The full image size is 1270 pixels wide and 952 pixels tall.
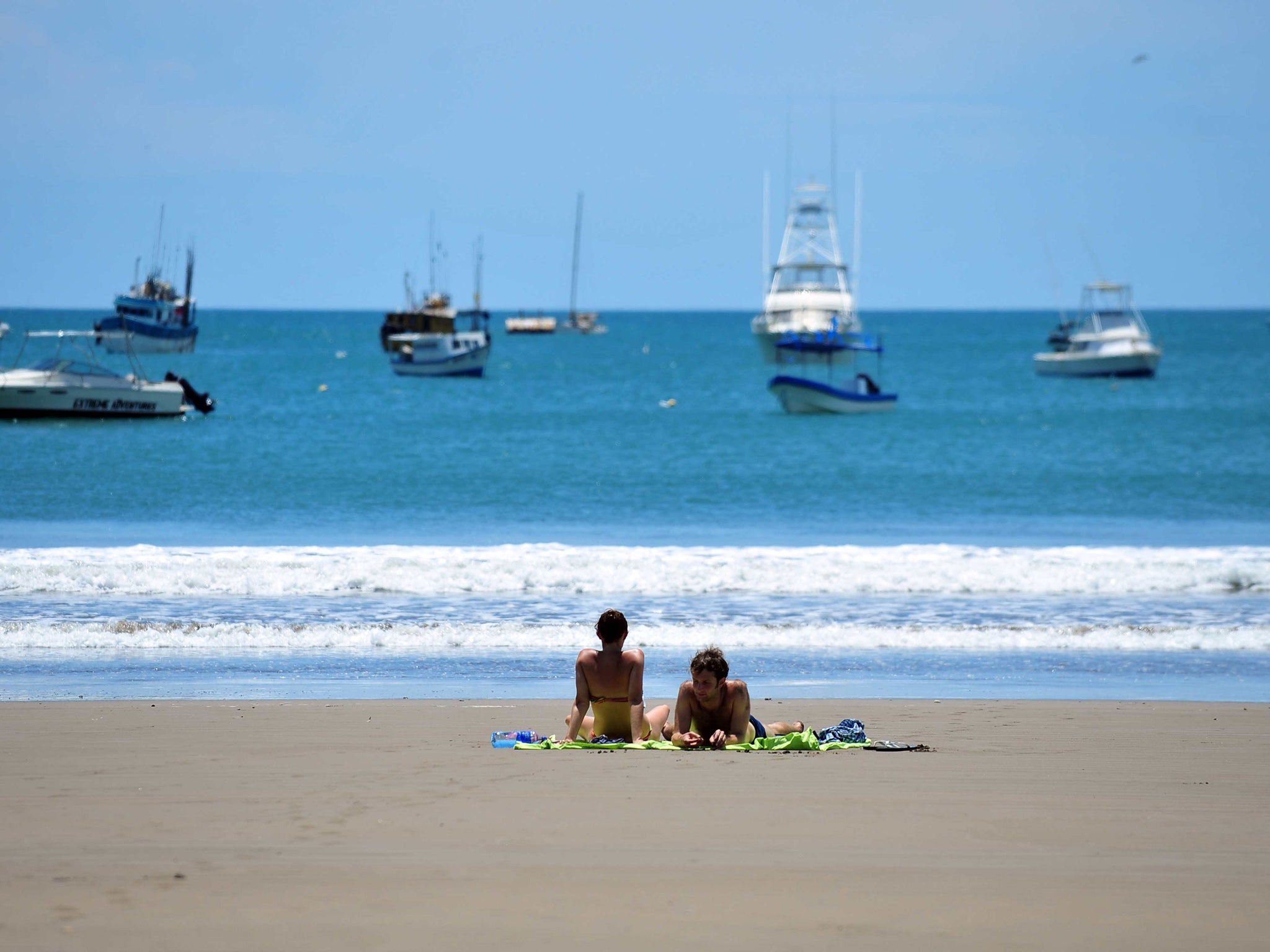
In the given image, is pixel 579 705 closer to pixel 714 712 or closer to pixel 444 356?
pixel 714 712

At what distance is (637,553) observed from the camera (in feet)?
58.7

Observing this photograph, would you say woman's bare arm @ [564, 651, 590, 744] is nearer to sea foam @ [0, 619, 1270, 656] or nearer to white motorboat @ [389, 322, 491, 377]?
sea foam @ [0, 619, 1270, 656]

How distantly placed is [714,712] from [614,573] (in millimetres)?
8297

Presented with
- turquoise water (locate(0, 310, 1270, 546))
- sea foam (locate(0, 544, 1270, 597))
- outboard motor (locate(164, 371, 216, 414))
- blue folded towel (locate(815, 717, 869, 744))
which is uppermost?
outboard motor (locate(164, 371, 216, 414))

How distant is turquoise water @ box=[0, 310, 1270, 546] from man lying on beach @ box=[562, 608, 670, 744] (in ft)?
40.9

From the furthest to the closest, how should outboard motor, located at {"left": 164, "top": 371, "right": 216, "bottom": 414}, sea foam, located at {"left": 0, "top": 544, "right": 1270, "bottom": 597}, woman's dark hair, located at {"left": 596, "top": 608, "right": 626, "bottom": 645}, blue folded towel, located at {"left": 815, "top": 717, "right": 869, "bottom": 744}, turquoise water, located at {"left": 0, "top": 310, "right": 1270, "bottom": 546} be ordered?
outboard motor, located at {"left": 164, "top": 371, "right": 216, "bottom": 414} → turquoise water, located at {"left": 0, "top": 310, "right": 1270, "bottom": 546} → sea foam, located at {"left": 0, "top": 544, "right": 1270, "bottom": 597} → woman's dark hair, located at {"left": 596, "top": 608, "right": 626, "bottom": 645} → blue folded towel, located at {"left": 815, "top": 717, "right": 869, "bottom": 744}

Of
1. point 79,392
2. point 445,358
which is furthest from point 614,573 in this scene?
point 445,358

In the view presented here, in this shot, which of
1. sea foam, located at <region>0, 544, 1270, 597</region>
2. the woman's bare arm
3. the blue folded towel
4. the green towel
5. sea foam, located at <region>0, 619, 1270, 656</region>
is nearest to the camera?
the green towel

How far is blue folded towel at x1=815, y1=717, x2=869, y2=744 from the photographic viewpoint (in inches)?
320

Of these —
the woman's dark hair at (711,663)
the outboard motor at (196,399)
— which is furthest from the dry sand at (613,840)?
the outboard motor at (196,399)

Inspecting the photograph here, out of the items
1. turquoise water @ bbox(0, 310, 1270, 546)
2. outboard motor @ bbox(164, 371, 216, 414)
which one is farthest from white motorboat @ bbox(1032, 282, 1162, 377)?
outboard motor @ bbox(164, 371, 216, 414)

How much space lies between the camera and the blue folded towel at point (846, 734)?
812cm

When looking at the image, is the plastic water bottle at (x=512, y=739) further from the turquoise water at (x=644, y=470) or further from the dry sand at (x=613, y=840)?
the turquoise water at (x=644, y=470)

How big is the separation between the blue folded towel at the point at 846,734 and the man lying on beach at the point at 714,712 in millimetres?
184
